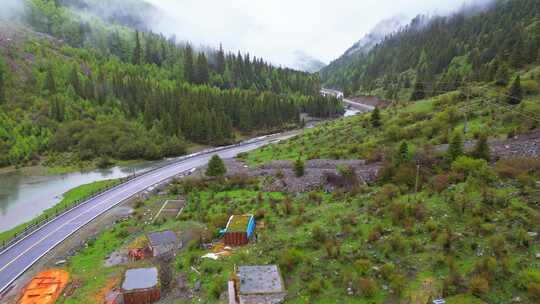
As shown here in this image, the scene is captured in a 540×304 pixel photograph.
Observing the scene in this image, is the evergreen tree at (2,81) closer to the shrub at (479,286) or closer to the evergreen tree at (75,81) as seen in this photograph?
the evergreen tree at (75,81)

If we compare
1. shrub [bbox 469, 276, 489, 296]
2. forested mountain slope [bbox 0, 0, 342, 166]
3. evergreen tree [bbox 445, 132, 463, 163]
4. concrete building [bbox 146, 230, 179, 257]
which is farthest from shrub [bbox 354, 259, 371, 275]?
forested mountain slope [bbox 0, 0, 342, 166]

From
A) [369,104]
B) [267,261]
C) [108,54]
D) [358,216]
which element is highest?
[108,54]

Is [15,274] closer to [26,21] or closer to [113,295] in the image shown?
[113,295]

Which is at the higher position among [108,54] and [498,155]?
[108,54]

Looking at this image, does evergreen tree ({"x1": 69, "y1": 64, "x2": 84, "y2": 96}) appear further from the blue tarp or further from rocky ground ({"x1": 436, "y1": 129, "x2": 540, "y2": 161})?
rocky ground ({"x1": 436, "y1": 129, "x2": 540, "y2": 161})

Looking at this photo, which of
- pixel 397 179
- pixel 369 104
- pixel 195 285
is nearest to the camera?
pixel 195 285

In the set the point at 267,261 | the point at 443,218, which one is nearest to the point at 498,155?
the point at 443,218
